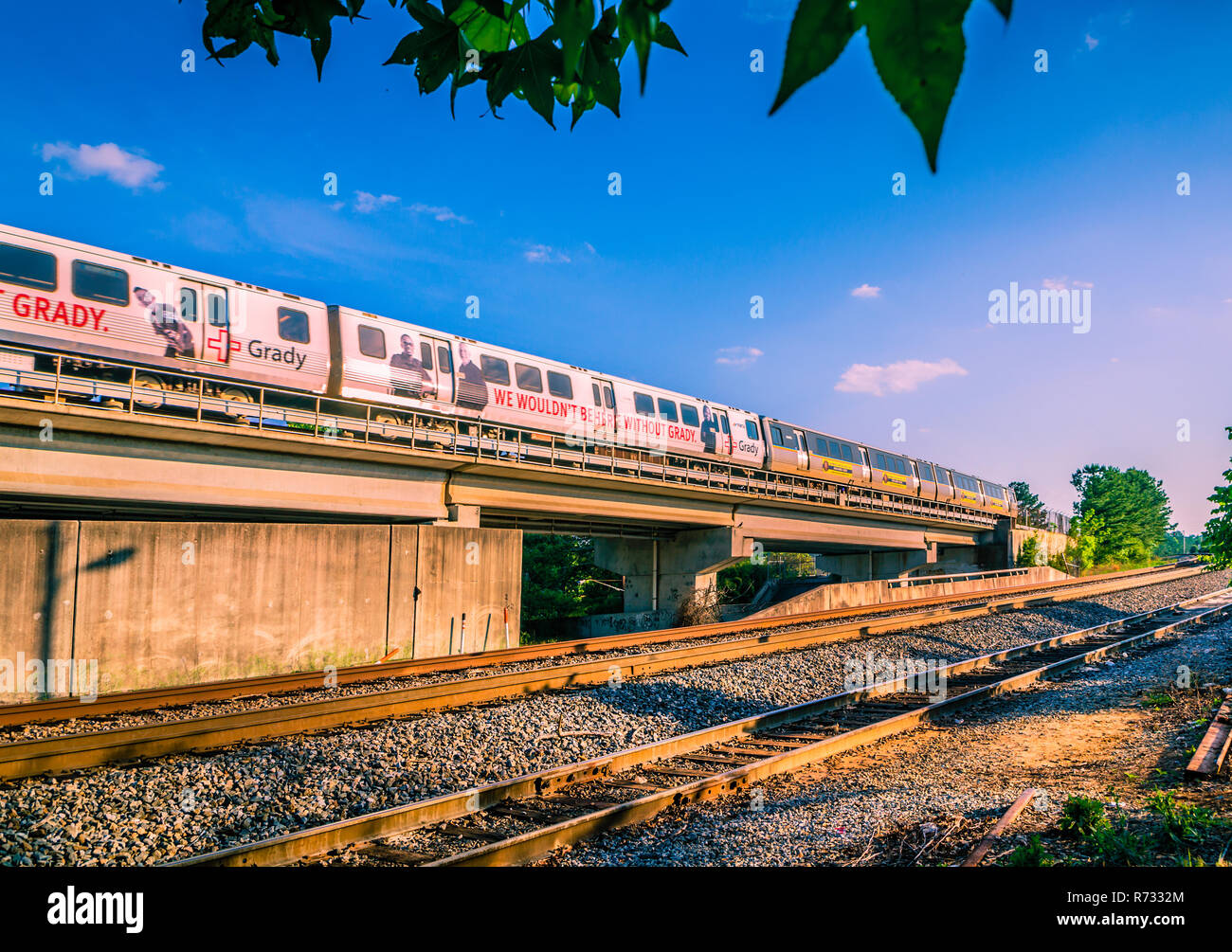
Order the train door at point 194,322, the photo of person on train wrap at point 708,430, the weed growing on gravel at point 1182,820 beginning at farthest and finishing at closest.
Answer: the photo of person on train wrap at point 708,430 → the train door at point 194,322 → the weed growing on gravel at point 1182,820

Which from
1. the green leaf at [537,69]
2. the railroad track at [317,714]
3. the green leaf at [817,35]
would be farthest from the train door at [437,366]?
the green leaf at [817,35]

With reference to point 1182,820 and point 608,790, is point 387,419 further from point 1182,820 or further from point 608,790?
point 1182,820

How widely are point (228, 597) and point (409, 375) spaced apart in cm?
850

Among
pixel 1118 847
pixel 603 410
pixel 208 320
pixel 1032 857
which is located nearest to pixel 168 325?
pixel 208 320

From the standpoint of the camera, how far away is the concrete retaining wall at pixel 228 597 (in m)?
11.9

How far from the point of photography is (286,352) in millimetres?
18234

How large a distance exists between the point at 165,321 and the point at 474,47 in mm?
17008

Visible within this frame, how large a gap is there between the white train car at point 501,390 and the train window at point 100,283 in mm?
4735

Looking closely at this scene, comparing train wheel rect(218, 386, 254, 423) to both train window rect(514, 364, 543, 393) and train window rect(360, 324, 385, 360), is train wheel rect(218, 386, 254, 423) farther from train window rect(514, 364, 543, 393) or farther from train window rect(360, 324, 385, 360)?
train window rect(514, 364, 543, 393)

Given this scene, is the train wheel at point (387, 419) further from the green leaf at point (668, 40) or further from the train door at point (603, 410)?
the green leaf at point (668, 40)

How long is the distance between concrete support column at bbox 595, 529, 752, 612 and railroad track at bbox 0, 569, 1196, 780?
39.6 ft
